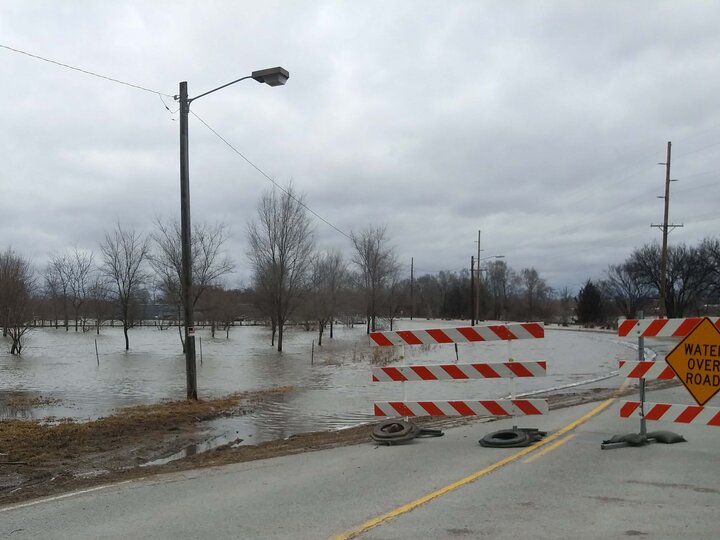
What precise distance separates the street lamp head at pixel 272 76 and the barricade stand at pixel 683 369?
8877 mm

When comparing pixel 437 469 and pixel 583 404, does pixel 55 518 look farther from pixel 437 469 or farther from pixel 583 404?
pixel 583 404

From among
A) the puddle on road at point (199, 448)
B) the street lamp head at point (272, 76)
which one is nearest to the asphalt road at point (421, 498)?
the puddle on road at point (199, 448)

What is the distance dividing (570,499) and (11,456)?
26.4 ft

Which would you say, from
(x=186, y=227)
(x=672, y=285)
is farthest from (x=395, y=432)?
(x=672, y=285)

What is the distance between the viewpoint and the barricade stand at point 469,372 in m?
8.43

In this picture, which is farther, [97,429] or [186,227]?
[186,227]

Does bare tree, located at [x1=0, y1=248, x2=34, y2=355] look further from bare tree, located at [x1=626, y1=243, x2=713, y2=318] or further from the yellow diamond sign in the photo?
bare tree, located at [x1=626, y1=243, x2=713, y2=318]

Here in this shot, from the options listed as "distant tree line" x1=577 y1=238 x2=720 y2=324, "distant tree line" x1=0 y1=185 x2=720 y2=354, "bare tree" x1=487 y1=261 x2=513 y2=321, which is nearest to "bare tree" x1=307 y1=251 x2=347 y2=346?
"distant tree line" x1=0 y1=185 x2=720 y2=354

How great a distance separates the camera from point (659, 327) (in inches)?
307

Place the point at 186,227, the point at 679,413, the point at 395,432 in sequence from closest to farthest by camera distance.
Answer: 1. the point at 679,413
2. the point at 395,432
3. the point at 186,227

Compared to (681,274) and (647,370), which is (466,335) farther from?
(681,274)

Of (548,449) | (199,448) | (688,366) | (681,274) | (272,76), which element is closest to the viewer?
(688,366)

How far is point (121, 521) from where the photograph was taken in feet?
17.7

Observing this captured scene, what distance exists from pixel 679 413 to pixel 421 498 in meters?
3.87
